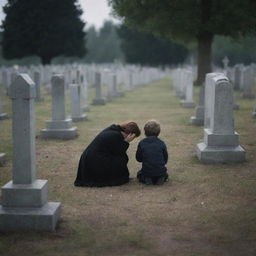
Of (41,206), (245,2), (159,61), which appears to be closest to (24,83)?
(41,206)

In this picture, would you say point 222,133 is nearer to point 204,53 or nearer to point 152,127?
point 152,127

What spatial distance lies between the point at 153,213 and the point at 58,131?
6316 mm

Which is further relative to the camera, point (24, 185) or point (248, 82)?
point (248, 82)

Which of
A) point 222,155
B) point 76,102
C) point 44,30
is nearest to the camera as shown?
point 222,155

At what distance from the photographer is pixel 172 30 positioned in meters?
27.9

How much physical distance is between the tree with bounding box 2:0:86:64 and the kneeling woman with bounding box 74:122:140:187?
2728 centimetres

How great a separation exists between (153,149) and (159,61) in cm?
5899

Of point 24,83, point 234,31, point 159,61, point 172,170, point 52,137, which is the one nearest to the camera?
point 24,83

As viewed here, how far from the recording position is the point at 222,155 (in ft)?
28.2

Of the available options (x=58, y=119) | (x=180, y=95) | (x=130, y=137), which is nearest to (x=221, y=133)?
(x=130, y=137)

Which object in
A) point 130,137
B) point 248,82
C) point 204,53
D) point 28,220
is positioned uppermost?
point 204,53

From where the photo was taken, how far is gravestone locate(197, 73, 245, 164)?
8.47m

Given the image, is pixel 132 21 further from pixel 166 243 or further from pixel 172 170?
pixel 166 243

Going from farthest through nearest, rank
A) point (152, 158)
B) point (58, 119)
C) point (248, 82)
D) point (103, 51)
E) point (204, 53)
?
point (103, 51) < point (204, 53) < point (248, 82) < point (58, 119) < point (152, 158)
